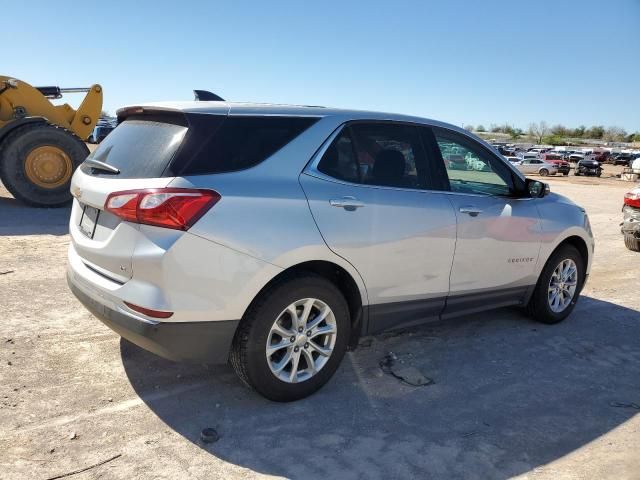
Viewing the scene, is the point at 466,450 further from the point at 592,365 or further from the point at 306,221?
the point at 592,365

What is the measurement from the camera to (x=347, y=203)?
346 centimetres

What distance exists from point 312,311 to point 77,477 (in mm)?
1557

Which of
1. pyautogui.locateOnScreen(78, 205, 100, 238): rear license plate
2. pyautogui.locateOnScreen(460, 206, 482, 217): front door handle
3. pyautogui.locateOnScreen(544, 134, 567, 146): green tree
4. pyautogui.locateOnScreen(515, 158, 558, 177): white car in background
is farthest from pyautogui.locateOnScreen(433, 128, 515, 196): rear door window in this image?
pyautogui.locateOnScreen(544, 134, 567, 146): green tree

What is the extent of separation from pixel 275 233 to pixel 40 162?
8567 mm

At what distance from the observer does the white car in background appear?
4351 cm

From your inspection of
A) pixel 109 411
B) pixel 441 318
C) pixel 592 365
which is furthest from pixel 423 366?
pixel 109 411

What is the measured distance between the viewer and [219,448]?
2.93 meters

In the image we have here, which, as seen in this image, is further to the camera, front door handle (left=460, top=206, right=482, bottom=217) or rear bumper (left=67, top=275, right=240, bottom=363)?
front door handle (left=460, top=206, right=482, bottom=217)

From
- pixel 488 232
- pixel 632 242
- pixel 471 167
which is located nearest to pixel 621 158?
pixel 632 242

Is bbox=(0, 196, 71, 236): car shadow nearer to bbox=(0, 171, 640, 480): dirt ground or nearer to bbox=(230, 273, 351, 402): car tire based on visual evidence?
bbox=(0, 171, 640, 480): dirt ground

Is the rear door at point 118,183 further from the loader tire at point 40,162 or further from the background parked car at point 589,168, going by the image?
the background parked car at point 589,168

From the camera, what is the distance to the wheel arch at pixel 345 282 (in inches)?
133

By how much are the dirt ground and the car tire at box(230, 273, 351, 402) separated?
152 mm

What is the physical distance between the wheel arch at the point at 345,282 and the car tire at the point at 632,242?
23.2 ft
